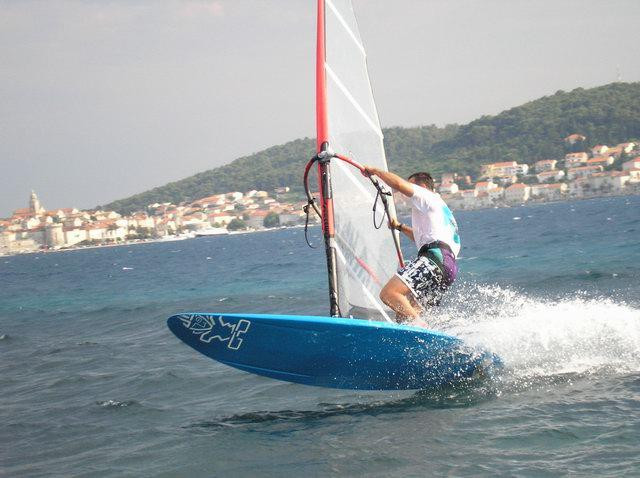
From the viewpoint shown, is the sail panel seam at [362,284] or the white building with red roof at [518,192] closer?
the sail panel seam at [362,284]

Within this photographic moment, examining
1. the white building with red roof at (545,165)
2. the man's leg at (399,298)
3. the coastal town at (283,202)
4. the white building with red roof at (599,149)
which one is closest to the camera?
the man's leg at (399,298)

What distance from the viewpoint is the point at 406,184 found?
Result: 7.12m

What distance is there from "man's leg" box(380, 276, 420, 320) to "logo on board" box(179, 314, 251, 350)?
130 centimetres

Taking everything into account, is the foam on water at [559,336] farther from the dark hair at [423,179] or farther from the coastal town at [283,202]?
the coastal town at [283,202]

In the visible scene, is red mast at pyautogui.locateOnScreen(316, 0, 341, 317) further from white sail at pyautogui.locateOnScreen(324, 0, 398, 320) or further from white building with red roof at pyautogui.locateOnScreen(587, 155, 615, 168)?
white building with red roof at pyautogui.locateOnScreen(587, 155, 615, 168)

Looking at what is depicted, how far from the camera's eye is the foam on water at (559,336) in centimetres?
809

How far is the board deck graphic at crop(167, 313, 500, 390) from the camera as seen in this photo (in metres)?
7.20

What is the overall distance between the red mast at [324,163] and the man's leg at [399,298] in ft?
2.21

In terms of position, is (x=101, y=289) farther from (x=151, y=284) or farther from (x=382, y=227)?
(x=382, y=227)

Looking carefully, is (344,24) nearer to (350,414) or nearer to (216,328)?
(216,328)

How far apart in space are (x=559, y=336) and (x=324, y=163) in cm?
304

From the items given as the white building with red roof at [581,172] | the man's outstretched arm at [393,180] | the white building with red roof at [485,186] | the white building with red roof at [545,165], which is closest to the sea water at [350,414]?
the man's outstretched arm at [393,180]

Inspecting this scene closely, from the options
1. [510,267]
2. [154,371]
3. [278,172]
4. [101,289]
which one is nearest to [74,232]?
[278,172]

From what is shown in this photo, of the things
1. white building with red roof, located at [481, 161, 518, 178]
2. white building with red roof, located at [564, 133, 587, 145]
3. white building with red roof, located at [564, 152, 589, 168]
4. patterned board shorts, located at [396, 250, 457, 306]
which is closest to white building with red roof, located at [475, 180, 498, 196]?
white building with red roof, located at [481, 161, 518, 178]
